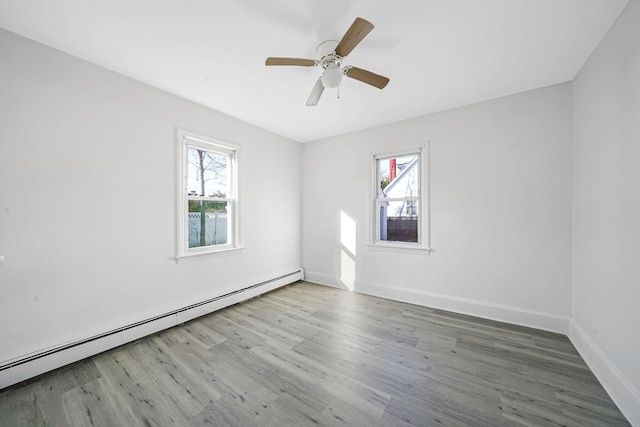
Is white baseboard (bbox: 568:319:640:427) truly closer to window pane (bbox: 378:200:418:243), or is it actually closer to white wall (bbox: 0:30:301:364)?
window pane (bbox: 378:200:418:243)

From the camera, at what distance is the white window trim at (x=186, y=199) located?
283 centimetres

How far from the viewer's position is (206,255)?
3.10 meters

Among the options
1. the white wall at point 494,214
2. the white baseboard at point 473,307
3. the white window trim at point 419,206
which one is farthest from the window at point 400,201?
the white baseboard at point 473,307

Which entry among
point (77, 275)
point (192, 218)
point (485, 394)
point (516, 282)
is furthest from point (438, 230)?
point (77, 275)

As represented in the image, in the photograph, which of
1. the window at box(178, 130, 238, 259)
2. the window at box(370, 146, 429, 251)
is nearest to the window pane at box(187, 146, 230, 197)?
the window at box(178, 130, 238, 259)

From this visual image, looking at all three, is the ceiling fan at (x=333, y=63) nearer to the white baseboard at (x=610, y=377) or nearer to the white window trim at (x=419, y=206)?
the white window trim at (x=419, y=206)

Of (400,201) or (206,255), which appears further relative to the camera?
(400,201)

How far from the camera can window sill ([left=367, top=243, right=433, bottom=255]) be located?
3.36 meters

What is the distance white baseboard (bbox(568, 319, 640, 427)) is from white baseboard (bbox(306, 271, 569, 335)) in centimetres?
24

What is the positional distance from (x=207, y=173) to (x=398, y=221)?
2.84m

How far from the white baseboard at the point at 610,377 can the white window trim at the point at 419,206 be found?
156 centimetres

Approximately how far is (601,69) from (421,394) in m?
2.89

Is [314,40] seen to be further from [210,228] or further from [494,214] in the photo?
[494,214]

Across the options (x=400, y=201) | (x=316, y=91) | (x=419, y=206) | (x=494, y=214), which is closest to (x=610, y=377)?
(x=494, y=214)
